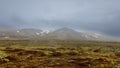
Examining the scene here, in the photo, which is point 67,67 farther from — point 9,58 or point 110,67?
point 9,58

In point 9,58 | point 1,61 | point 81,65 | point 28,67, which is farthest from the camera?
point 9,58

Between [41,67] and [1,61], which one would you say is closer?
[41,67]

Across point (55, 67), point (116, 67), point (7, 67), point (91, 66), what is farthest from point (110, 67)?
point (7, 67)

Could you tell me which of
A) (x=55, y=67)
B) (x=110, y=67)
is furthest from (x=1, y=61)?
(x=110, y=67)

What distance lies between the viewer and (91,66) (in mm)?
53094

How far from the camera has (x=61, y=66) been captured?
52656 mm

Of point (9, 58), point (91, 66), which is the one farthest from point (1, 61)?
point (91, 66)

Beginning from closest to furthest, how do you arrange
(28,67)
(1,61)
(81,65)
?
(28,67)
(81,65)
(1,61)

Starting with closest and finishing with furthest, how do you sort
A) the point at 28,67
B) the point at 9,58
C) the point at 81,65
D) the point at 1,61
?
the point at 28,67 < the point at 81,65 < the point at 1,61 < the point at 9,58

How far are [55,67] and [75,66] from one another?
499 centimetres

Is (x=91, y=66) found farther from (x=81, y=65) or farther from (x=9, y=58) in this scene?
(x=9, y=58)

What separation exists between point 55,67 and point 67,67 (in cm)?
279

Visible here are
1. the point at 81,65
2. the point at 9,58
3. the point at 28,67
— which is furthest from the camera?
the point at 9,58

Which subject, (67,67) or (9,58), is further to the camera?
(9,58)
